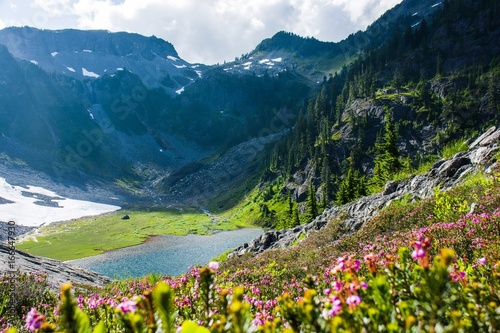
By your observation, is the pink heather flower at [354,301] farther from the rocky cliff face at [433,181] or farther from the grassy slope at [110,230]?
the grassy slope at [110,230]

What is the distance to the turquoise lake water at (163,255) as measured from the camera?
5262cm

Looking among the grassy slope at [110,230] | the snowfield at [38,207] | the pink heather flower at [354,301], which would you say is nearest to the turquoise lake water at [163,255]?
the grassy slope at [110,230]

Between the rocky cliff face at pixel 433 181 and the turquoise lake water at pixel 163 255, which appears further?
the turquoise lake water at pixel 163 255

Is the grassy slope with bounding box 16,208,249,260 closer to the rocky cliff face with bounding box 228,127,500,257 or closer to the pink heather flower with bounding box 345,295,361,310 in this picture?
the rocky cliff face with bounding box 228,127,500,257

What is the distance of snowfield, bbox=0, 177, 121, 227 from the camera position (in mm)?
110887

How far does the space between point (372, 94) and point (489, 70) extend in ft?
110

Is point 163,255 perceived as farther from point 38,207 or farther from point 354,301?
point 38,207

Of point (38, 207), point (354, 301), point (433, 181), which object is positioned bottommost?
point (354, 301)

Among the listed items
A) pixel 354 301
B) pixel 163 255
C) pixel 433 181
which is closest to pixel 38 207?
pixel 163 255

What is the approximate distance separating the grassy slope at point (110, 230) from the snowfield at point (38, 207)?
367 inches

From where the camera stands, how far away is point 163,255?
63312 millimetres

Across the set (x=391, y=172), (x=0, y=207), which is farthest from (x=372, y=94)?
(x=0, y=207)

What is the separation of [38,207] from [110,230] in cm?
4660

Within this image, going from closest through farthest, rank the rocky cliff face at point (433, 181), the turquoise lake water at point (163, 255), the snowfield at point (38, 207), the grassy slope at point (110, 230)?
1. the rocky cliff face at point (433, 181)
2. the turquoise lake water at point (163, 255)
3. the grassy slope at point (110, 230)
4. the snowfield at point (38, 207)
